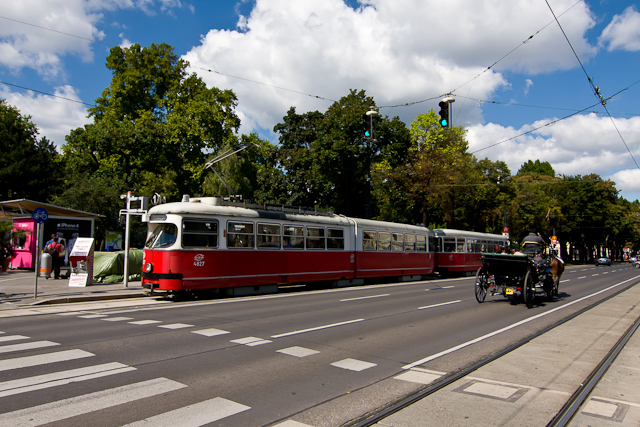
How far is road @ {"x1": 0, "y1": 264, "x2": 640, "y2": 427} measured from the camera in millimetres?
4785

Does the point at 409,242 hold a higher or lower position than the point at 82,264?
higher

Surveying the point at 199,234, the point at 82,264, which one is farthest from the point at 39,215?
the point at 199,234

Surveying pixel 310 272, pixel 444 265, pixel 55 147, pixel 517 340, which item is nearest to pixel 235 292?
pixel 310 272

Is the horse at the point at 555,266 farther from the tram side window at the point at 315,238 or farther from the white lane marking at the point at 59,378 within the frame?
the white lane marking at the point at 59,378

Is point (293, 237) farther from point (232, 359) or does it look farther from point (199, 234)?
point (232, 359)

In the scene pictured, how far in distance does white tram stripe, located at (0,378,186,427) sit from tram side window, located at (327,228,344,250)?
14.4 m

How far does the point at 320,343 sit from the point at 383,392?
2.71 meters

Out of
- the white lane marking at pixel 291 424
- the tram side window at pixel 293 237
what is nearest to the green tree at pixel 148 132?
the tram side window at pixel 293 237

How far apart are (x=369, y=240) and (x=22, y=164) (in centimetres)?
3286

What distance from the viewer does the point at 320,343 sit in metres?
8.19

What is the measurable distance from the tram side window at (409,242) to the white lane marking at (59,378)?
20.3 metres

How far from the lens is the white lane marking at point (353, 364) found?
6.60 metres

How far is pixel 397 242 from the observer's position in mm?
24562

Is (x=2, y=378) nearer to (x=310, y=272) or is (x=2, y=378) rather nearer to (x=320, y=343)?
(x=320, y=343)
